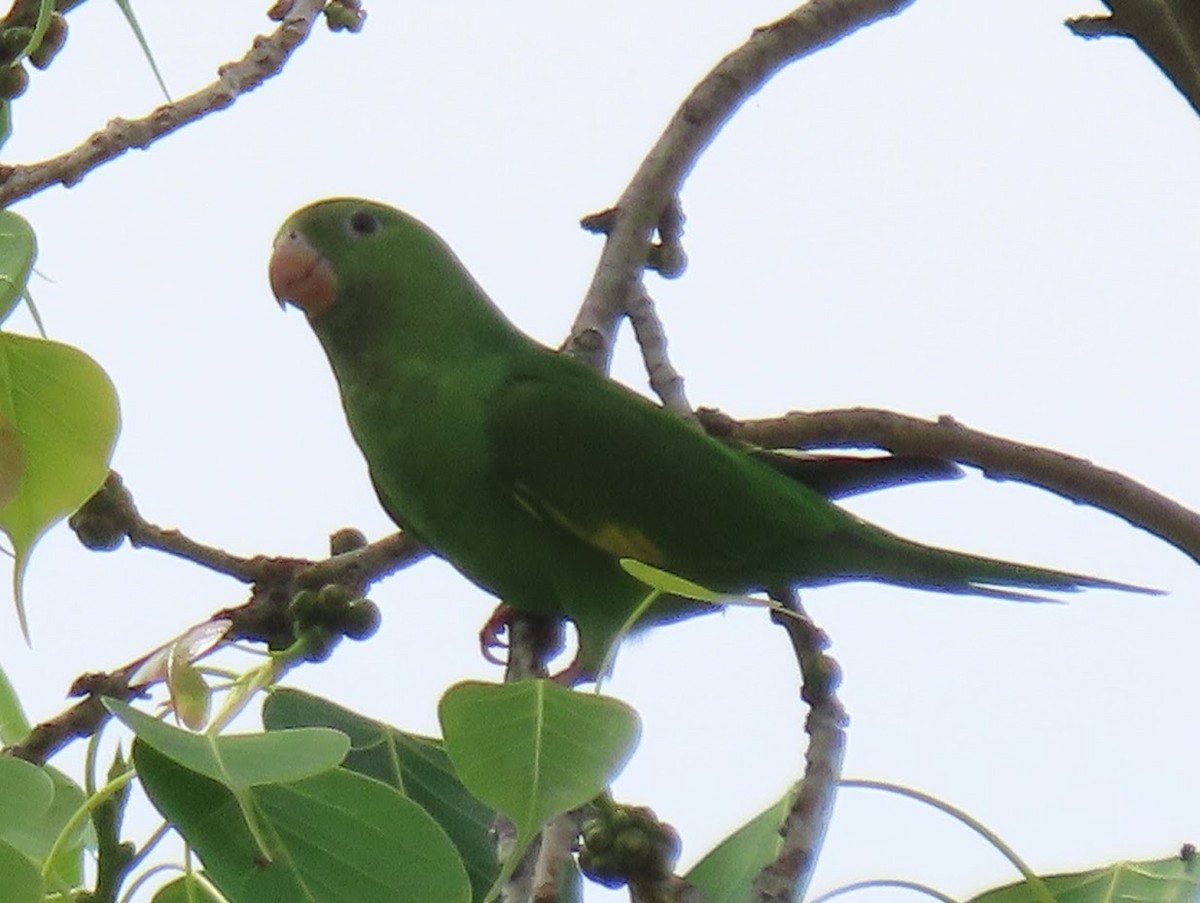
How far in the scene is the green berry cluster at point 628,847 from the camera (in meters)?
1.07

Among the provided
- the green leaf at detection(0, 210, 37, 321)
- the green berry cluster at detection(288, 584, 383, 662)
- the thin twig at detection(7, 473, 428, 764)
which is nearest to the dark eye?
the thin twig at detection(7, 473, 428, 764)

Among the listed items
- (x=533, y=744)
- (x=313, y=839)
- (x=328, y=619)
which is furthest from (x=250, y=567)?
(x=533, y=744)

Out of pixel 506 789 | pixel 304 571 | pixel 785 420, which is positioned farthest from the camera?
pixel 785 420

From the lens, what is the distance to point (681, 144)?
1763mm

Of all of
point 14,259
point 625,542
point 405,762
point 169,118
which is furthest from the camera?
point 625,542

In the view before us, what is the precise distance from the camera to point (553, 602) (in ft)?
5.52

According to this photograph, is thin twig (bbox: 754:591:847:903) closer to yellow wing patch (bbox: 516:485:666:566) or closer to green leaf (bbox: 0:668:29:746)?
yellow wing patch (bbox: 516:485:666:566)

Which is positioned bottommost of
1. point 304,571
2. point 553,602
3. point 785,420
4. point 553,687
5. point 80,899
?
point 80,899

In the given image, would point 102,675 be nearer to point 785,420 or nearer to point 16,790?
point 16,790

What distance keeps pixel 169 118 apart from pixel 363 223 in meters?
0.44

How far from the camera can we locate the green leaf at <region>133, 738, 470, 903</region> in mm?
887

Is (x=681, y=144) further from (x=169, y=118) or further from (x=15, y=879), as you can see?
(x=15, y=879)

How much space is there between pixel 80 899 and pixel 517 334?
992mm

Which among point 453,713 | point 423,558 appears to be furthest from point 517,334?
point 453,713
